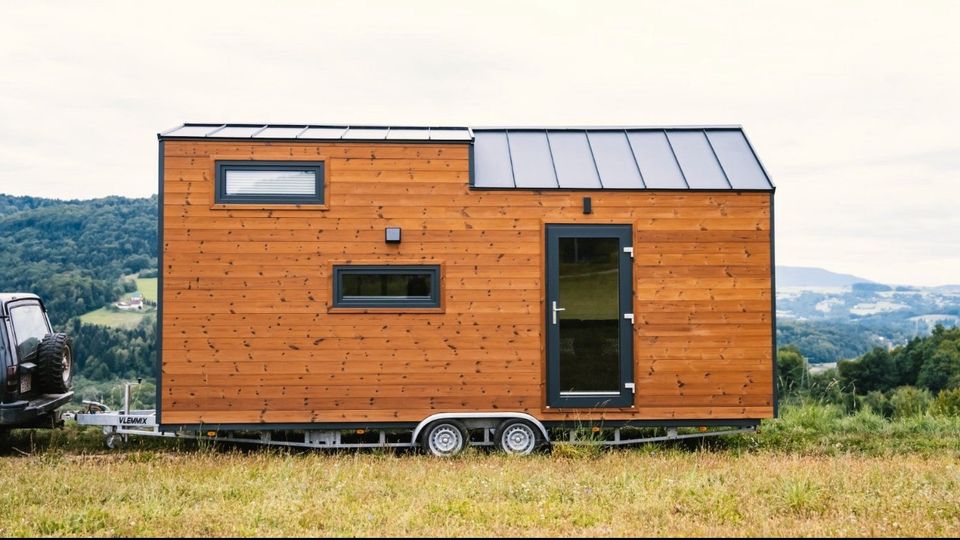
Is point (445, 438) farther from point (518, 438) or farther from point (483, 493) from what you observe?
point (483, 493)

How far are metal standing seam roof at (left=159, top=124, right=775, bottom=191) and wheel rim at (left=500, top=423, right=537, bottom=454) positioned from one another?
8.68ft

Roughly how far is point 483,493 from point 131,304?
1242 centimetres

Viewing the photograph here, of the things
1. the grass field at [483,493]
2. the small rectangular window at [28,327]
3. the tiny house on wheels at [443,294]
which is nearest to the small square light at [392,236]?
the tiny house on wheels at [443,294]

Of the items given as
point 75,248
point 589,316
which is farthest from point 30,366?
point 75,248

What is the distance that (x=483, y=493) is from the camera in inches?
255

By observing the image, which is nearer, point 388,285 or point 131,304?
point 388,285

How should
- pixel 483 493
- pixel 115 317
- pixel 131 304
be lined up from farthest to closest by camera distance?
pixel 115 317
pixel 131 304
pixel 483 493

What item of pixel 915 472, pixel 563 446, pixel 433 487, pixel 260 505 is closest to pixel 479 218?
pixel 563 446

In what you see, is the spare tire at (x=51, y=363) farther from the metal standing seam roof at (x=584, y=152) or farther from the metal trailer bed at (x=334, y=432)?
the metal standing seam roof at (x=584, y=152)

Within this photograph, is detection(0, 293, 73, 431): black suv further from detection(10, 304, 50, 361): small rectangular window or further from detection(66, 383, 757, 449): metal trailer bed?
detection(66, 383, 757, 449): metal trailer bed

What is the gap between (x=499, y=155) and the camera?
32.2 ft

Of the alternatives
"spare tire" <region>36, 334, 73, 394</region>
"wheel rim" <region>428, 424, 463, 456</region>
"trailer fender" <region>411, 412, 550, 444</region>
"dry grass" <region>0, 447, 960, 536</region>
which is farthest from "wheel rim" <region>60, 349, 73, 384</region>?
"wheel rim" <region>428, 424, 463, 456</region>

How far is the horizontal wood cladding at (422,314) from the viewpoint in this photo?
8914mm

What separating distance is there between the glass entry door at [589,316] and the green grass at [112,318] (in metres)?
10.1
